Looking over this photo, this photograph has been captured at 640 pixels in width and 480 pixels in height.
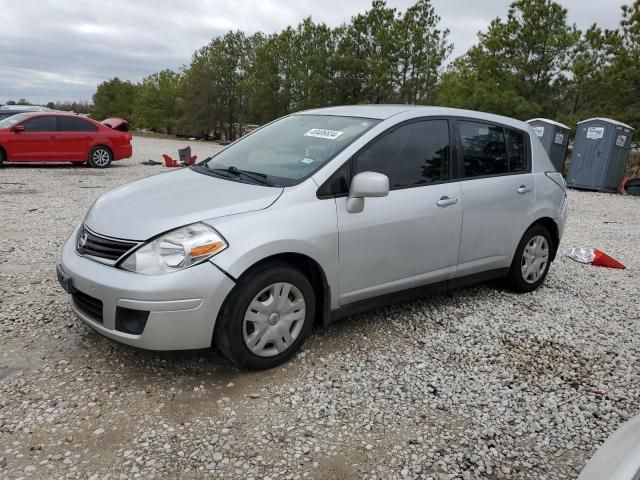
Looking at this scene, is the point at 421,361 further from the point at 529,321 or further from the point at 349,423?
the point at 529,321

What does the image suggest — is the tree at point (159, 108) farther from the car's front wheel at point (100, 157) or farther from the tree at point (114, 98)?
the car's front wheel at point (100, 157)

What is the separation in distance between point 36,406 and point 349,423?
1.71 metres

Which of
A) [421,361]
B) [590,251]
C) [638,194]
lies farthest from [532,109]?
Result: [421,361]

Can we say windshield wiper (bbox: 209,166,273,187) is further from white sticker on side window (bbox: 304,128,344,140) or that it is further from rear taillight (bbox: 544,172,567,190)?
rear taillight (bbox: 544,172,567,190)

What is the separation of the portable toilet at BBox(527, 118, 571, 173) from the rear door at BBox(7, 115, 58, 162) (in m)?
13.1

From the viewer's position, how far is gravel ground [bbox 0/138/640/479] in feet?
8.23

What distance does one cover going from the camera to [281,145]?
3.93 metres

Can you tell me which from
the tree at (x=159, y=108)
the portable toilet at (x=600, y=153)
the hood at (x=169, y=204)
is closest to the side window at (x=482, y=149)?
the hood at (x=169, y=204)

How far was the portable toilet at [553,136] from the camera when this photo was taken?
48.5 feet

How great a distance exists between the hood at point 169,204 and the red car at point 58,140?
11.1 metres

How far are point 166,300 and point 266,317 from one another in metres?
0.62

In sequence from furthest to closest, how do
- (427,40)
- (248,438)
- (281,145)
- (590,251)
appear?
1. (427,40)
2. (590,251)
3. (281,145)
4. (248,438)

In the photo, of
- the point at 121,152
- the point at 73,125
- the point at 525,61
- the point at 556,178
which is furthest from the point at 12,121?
the point at 525,61

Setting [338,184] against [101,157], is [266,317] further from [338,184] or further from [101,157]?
[101,157]
